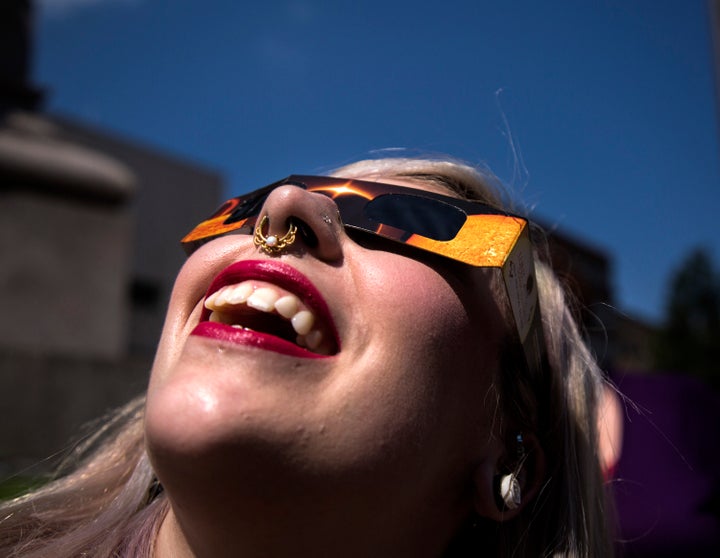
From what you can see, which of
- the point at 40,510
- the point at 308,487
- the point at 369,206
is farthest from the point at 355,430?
the point at 40,510

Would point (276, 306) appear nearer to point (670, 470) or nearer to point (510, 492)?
point (510, 492)

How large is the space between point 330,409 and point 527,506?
83 centimetres

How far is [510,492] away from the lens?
1617mm

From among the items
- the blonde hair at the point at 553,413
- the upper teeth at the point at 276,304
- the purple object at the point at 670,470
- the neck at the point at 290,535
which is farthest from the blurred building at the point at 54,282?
the upper teeth at the point at 276,304

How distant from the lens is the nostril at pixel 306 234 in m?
1.45

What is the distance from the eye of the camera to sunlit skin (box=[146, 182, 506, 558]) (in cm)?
124

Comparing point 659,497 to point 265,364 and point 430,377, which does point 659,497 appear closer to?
point 430,377

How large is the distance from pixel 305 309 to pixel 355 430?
0.84 ft

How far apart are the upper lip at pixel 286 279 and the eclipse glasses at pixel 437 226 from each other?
0.19 metres

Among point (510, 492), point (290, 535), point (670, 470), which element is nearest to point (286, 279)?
point (290, 535)

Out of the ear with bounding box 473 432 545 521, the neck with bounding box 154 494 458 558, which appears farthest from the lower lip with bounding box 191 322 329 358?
the ear with bounding box 473 432 545 521

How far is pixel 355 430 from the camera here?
1.29 metres

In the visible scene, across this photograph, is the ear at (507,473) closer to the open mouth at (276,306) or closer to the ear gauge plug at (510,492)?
the ear gauge plug at (510,492)

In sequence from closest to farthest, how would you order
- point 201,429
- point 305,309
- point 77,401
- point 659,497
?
1. point 201,429
2. point 305,309
3. point 659,497
4. point 77,401
